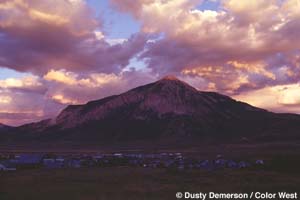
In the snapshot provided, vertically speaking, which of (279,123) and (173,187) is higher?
(279,123)

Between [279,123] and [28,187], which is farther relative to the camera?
[279,123]

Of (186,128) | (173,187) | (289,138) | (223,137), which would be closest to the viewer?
(173,187)

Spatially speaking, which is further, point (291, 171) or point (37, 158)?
point (37, 158)

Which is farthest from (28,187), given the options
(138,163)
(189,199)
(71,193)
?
(138,163)

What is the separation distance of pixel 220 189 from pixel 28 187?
621 inches

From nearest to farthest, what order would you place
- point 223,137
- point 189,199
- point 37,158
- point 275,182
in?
point 189,199
point 275,182
point 37,158
point 223,137

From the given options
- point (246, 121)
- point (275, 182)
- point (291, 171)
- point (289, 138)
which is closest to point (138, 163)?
point (291, 171)

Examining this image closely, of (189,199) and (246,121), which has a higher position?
(246,121)

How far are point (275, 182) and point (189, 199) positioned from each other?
13.6m

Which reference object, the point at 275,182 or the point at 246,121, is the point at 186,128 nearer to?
the point at 246,121

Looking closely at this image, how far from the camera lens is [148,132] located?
193125mm

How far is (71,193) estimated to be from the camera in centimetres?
2867

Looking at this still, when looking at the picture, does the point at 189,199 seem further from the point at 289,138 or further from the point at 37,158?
the point at 289,138

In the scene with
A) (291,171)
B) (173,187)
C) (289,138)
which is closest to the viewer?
(173,187)
